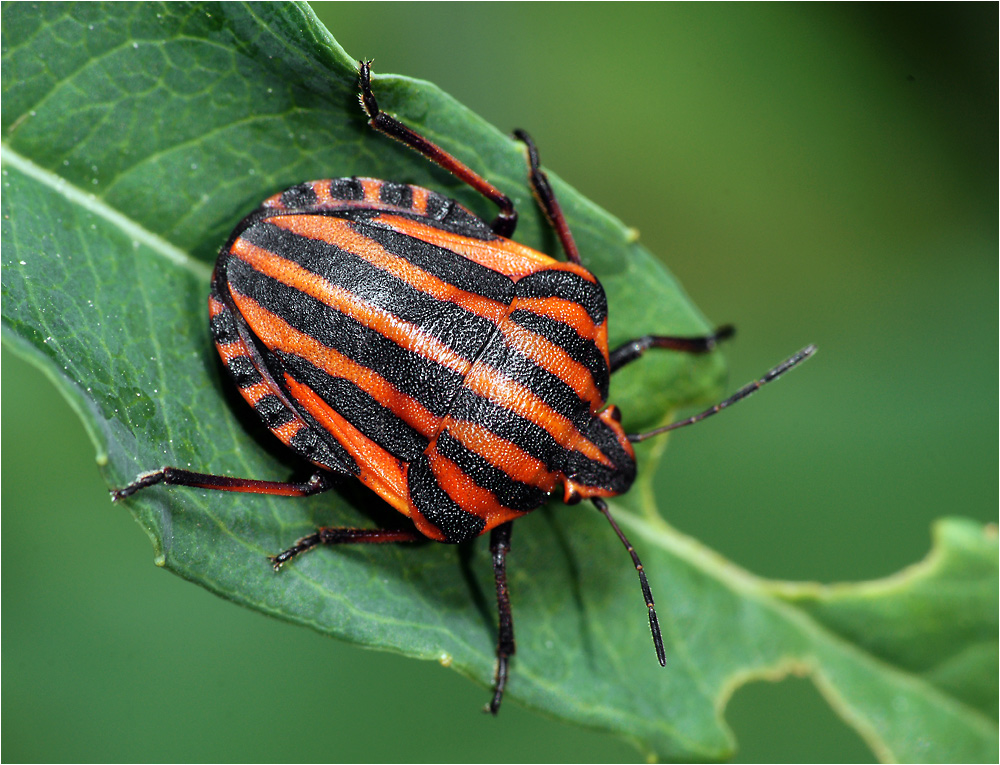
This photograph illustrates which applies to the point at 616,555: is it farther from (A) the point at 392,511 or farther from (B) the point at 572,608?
(A) the point at 392,511

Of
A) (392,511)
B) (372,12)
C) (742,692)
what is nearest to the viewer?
(392,511)

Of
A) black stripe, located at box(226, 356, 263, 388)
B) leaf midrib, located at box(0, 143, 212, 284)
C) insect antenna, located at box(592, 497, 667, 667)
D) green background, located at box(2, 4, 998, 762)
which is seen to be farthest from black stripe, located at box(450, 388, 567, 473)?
green background, located at box(2, 4, 998, 762)

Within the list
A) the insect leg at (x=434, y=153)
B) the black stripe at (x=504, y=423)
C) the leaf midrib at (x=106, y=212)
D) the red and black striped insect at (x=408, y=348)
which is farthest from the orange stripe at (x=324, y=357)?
the insect leg at (x=434, y=153)

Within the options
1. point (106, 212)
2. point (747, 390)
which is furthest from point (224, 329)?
point (747, 390)

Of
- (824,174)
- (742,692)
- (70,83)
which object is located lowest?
(742,692)

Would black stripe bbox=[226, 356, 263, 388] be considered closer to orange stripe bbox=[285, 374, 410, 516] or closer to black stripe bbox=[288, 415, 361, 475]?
orange stripe bbox=[285, 374, 410, 516]

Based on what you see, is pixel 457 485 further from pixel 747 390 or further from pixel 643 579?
pixel 747 390

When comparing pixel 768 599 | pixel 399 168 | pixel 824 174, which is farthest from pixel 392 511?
pixel 824 174
